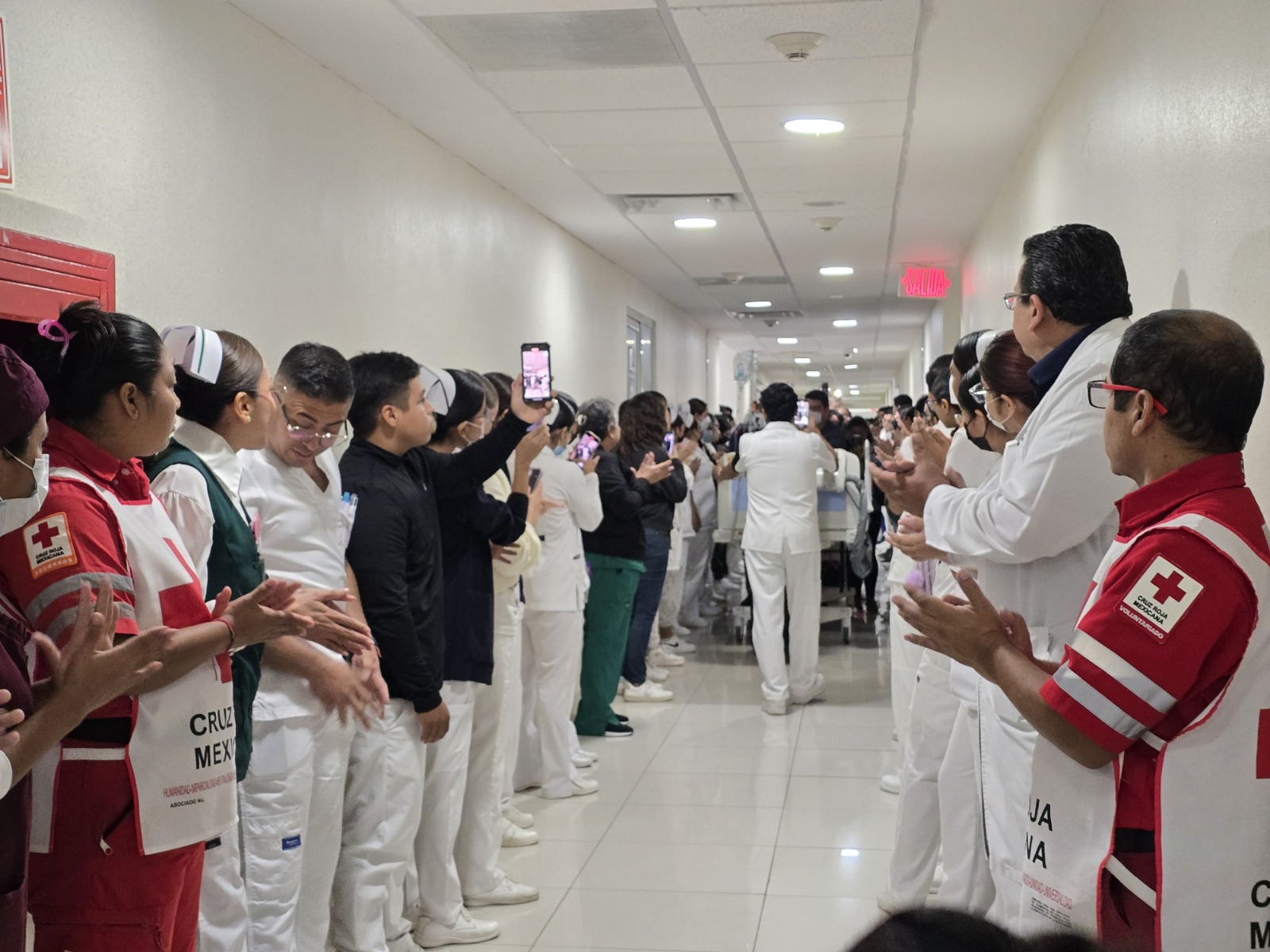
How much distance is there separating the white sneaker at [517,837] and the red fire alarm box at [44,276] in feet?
7.38

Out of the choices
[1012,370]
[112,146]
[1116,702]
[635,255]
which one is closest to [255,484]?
[112,146]

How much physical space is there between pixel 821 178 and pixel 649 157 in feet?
3.56

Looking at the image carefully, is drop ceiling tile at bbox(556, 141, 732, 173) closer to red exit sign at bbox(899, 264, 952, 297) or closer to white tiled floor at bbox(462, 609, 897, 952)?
white tiled floor at bbox(462, 609, 897, 952)

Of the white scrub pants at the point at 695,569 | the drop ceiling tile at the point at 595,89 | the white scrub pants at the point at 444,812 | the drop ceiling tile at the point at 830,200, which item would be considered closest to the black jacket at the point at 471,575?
the white scrub pants at the point at 444,812

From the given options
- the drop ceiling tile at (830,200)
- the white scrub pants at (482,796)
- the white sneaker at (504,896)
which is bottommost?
the white sneaker at (504,896)

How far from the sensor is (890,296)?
1285 cm

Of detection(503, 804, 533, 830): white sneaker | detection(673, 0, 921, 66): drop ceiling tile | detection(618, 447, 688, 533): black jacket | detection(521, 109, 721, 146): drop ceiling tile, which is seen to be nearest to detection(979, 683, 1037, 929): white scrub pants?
detection(503, 804, 533, 830): white sneaker

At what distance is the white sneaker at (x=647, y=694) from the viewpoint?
686 centimetres

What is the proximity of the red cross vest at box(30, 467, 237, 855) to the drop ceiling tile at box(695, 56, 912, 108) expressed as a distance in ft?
11.2

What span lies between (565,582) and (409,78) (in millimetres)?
2131

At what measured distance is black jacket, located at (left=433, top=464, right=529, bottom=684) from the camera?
3516 millimetres

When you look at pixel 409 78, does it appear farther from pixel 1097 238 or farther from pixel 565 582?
pixel 1097 238

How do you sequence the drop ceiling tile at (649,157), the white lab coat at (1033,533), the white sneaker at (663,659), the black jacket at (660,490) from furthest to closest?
the white sneaker at (663,659)
the black jacket at (660,490)
the drop ceiling tile at (649,157)
the white lab coat at (1033,533)

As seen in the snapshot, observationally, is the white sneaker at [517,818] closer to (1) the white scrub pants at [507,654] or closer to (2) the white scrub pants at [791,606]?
(1) the white scrub pants at [507,654]
